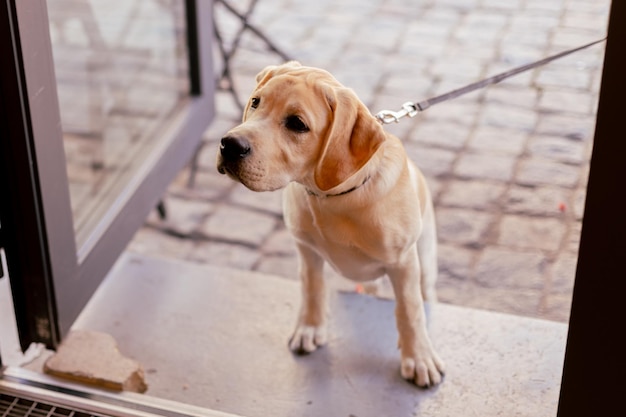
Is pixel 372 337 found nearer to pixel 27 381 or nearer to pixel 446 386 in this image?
pixel 446 386

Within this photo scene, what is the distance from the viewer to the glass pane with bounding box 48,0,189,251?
3.05m

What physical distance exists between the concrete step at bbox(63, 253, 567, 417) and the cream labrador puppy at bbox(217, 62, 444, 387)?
0.09 metres

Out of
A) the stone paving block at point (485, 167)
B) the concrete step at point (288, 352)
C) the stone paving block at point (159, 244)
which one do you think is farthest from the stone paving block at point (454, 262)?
the stone paving block at point (159, 244)

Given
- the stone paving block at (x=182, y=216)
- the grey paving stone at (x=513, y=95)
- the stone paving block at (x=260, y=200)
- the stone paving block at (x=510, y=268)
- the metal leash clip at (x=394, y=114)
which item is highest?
the metal leash clip at (x=394, y=114)

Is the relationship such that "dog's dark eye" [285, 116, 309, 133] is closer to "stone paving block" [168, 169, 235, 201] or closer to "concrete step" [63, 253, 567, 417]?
"concrete step" [63, 253, 567, 417]

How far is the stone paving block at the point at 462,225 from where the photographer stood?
4090 mm

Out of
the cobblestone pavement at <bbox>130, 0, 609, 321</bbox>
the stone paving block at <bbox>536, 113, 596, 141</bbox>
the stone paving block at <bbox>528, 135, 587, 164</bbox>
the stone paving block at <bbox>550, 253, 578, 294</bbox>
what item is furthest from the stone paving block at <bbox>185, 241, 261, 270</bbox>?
the stone paving block at <bbox>536, 113, 596, 141</bbox>

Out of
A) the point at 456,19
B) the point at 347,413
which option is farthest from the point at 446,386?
the point at 456,19

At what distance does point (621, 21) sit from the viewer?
1.64 meters

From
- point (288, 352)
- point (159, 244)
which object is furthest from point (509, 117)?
point (288, 352)

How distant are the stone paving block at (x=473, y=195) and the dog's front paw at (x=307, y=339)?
1.66 m

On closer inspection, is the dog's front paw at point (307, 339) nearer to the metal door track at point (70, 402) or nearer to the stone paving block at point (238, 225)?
the metal door track at point (70, 402)

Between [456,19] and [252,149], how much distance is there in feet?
13.4

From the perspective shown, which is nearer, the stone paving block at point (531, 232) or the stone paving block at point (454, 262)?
the stone paving block at point (454, 262)
